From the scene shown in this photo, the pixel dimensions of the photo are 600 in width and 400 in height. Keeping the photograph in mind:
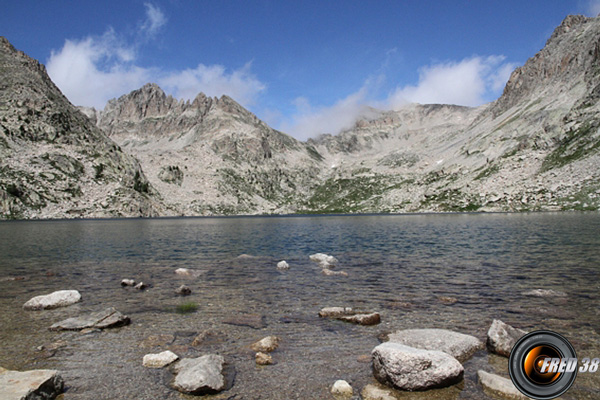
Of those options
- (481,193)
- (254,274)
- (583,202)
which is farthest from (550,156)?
(254,274)

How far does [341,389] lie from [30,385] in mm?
8026

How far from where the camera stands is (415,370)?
9.59 m

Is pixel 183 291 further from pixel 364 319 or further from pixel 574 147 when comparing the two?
pixel 574 147

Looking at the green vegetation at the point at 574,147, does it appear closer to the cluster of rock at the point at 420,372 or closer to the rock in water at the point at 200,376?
the cluster of rock at the point at 420,372

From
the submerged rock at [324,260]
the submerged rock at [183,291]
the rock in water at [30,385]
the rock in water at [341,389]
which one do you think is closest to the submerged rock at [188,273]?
the submerged rock at [183,291]

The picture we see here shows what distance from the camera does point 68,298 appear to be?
18.5 metres

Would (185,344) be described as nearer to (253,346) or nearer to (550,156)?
(253,346)

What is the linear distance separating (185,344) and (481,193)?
195 metres

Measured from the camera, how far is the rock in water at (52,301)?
1744 cm

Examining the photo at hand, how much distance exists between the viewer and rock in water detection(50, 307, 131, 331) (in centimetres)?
1435

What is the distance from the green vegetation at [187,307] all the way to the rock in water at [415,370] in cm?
1082

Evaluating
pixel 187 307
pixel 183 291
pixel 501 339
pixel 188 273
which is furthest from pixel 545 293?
pixel 188 273

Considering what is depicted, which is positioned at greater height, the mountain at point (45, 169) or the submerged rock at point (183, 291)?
the mountain at point (45, 169)

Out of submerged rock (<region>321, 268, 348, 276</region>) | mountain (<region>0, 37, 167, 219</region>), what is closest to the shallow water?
submerged rock (<region>321, 268, 348, 276</region>)
